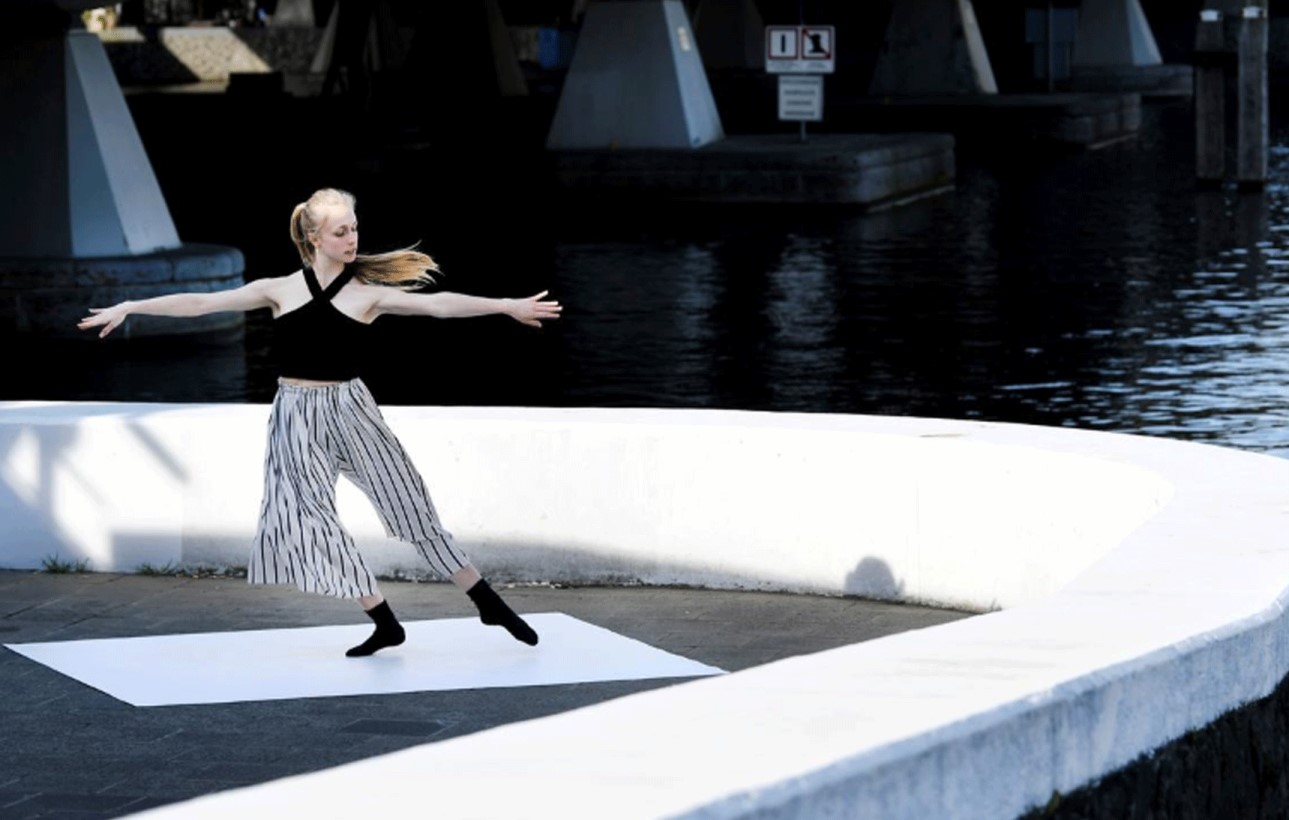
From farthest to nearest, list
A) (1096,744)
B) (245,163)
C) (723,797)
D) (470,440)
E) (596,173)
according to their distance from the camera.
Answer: (245,163) < (596,173) < (470,440) < (1096,744) < (723,797)

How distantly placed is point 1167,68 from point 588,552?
155 feet

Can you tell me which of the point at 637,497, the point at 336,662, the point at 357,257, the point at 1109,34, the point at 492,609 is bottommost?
the point at 336,662

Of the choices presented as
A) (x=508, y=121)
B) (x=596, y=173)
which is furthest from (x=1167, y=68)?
(x=596, y=173)

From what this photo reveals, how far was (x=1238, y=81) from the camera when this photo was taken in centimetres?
2664

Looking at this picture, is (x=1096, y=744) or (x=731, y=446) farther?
(x=731, y=446)

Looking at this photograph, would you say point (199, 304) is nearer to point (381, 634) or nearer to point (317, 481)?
point (317, 481)

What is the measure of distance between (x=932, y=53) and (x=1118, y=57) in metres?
12.4

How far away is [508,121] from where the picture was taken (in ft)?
123

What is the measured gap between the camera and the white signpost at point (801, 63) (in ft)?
91.7

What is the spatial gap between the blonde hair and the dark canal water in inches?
230

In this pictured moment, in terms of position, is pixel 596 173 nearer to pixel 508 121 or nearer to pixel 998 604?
pixel 508 121

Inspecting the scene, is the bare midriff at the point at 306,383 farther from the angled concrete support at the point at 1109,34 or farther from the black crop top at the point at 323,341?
the angled concrete support at the point at 1109,34

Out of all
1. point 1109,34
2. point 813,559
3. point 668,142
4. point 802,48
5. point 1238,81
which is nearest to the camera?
point 813,559

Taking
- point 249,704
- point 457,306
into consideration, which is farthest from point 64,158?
point 249,704
